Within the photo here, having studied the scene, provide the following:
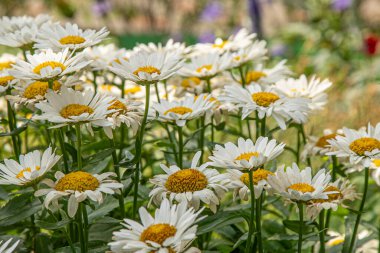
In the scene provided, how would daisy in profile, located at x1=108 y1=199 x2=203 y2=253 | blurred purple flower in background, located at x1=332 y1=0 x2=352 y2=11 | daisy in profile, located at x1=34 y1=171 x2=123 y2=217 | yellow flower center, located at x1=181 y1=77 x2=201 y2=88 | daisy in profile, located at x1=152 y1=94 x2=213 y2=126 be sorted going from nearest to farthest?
daisy in profile, located at x1=108 y1=199 x2=203 y2=253 < daisy in profile, located at x1=34 y1=171 x2=123 y2=217 < daisy in profile, located at x1=152 y1=94 x2=213 y2=126 < yellow flower center, located at x1=181 y1=77 x2=201 y2=88 < blurred purple flower in background, located at x1=332 y1=0 x2=352 y2=11

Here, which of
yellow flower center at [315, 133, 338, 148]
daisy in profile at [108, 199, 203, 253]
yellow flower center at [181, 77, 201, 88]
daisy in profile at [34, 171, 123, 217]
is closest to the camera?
daisy in profile at [108, 199, 203, 253]

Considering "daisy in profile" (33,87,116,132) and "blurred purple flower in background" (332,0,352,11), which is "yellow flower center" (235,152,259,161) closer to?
"daisy in profile" (33,87,116,132)

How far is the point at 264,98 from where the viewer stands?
1.21m

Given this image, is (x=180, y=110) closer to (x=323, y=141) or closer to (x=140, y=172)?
(x=140, y=172)

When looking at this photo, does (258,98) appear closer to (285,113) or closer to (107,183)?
(285,113)

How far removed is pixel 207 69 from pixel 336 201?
44cm

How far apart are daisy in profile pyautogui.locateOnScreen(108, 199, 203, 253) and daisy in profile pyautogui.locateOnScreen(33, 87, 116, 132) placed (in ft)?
0.54

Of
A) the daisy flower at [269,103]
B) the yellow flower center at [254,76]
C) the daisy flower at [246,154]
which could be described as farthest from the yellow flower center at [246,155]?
the yellow flower center at [254,76]

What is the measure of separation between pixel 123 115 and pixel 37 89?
154mm

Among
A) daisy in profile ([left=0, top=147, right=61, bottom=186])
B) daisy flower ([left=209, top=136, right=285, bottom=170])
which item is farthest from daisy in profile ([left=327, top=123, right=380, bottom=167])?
daisy in profile ([left=0, top=147, right=61, bottom=186])

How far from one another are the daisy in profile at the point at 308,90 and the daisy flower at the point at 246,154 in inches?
15.0

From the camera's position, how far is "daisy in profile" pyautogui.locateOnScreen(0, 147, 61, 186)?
3.31 ft

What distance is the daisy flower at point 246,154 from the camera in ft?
3.23

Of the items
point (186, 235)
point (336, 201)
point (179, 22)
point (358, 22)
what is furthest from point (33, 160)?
point (179, 22)
